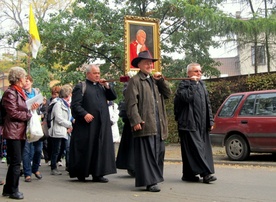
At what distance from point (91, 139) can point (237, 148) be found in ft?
15.6

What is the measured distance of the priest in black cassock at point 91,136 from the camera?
8180mm

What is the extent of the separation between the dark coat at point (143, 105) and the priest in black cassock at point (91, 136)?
1.07m

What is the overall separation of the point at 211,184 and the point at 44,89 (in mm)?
11169

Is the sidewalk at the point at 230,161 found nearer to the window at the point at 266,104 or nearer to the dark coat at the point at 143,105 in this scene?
the window at the point at 266,104

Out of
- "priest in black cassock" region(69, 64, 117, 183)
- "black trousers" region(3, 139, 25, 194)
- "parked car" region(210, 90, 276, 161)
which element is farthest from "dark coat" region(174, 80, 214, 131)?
"parked car" region(210, 90, 276, 161)

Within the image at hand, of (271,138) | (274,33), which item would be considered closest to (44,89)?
(274,33)

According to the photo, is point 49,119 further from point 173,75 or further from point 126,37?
point 173,75

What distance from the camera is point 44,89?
705 inches

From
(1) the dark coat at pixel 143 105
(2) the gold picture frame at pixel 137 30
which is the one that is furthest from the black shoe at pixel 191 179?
(2) the gold picture frame at pixel 137 30

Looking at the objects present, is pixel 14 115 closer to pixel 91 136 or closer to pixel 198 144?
A: pixel 91 136

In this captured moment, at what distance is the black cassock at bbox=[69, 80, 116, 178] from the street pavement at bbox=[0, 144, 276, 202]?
26 cm

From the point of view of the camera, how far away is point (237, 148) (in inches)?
464

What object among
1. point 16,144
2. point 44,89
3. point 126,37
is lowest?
point 16,144

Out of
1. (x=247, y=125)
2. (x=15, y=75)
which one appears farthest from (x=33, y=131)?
(x=247, y=125)
